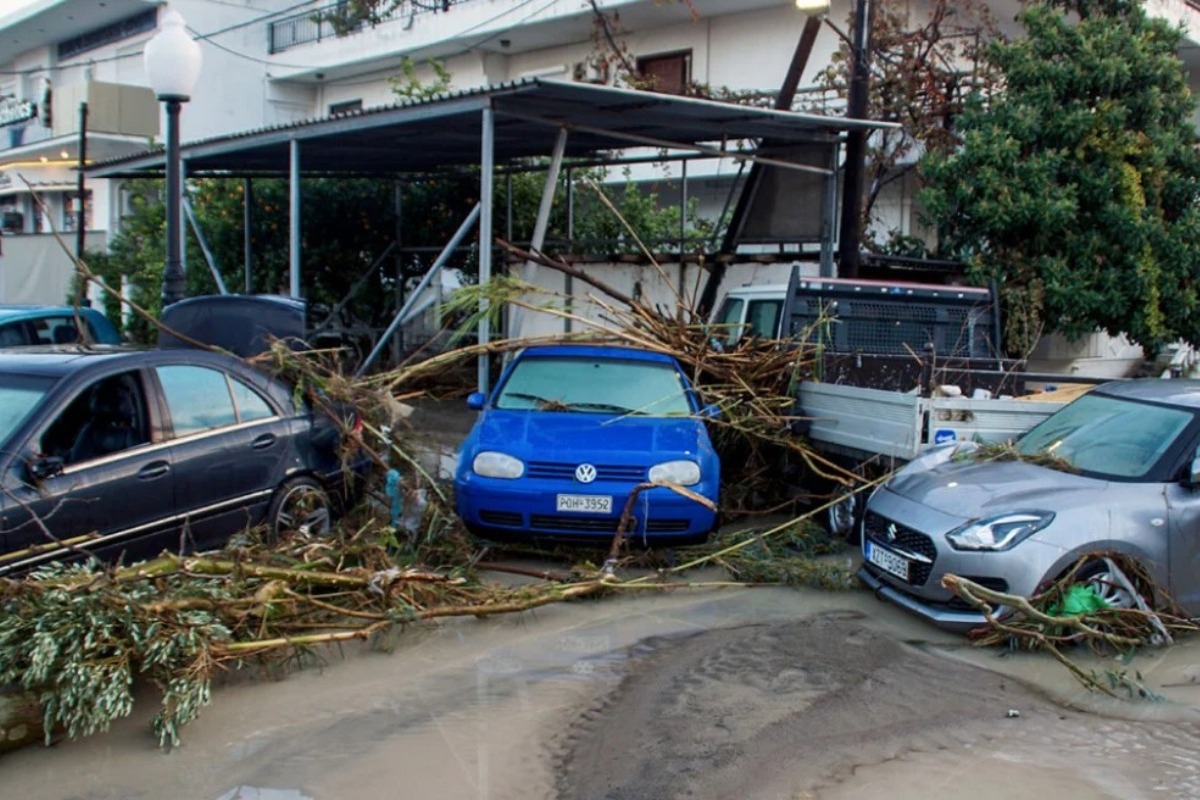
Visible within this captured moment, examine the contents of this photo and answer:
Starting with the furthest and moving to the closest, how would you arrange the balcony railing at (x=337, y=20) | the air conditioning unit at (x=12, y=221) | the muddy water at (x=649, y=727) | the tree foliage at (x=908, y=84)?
the air conditioning unit at (x=12, y=221) → the balcony railing at (x=337, y=20) → the tree foliage at (x=908, y=84) → the muddy water at (x=649, y=727)

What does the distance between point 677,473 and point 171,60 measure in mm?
6303

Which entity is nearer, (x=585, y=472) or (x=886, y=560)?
(x=886, y=560)

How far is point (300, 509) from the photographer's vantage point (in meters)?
7.18

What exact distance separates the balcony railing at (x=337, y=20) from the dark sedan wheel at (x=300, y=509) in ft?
64.5

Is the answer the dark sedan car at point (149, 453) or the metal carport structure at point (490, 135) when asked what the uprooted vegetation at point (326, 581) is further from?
the metal carport structure at point (490, 135)

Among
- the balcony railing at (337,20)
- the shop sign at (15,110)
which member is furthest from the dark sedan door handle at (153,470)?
the shop sign at (15,110)

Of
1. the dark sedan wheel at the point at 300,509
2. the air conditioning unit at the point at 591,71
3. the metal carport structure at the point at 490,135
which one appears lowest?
the dark sedan wheel at the point at 300,509

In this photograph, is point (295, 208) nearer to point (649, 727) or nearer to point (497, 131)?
point (497, 131)

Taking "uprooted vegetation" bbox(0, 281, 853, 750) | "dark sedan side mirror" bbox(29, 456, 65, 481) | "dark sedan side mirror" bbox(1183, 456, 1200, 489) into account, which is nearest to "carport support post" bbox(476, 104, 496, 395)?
"uprooted vegetation" bbox(0, 281, 853, 750)

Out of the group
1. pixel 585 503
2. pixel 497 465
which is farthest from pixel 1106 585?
pixel 497 465

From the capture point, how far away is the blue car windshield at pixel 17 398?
5691mm

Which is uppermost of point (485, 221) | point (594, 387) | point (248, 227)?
point (248, 227)

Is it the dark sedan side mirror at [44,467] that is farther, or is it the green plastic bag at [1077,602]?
the green plastic bag at [1077,602]

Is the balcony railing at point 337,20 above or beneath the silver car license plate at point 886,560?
above
